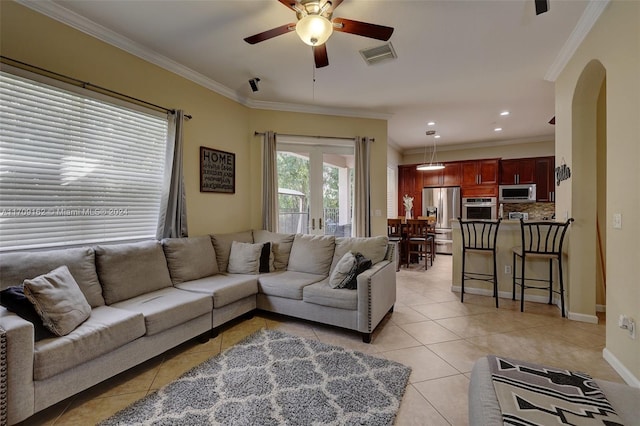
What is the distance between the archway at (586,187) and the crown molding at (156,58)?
264cm

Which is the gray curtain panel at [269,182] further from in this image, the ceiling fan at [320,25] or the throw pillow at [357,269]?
the ceiling fan at [320,25]

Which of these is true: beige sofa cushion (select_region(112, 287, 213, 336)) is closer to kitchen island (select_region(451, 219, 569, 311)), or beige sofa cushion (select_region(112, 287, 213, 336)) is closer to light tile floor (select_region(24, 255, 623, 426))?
light tile floor (select_region(24, 255, 623, 426))

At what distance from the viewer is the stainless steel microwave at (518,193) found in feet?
22.5

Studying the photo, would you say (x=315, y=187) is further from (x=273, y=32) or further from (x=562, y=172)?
(x=562, y=172)

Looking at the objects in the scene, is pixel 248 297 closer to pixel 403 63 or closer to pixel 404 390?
pixel 404 390

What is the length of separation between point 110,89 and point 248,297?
2458 millimetres

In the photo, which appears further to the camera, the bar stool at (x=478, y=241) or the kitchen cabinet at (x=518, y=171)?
the kitchen cabinet at (x=518, y=171)

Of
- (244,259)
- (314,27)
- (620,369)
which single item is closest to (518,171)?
(620,369)

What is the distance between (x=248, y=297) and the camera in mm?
3207

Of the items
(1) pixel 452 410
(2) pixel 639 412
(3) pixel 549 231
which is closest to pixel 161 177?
(1) pixel 452 410

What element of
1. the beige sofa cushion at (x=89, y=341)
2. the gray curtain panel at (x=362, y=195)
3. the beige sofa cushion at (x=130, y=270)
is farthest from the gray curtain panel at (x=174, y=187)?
the gray curtain panel at (x=362, y=195)

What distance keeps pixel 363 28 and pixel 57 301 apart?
2.73m

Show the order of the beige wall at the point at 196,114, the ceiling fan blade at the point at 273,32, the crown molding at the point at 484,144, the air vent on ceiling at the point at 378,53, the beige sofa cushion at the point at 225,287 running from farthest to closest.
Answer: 1. the crown molding at the point at 484,144
2. the air vent on ceiling at the point at 378,53
3. the beige sofa cushion at the point at 225,287
4. the beige wall at the point at 196,114
5. the ceiling fan blade at the point at 273,32

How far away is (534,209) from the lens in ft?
23.5
